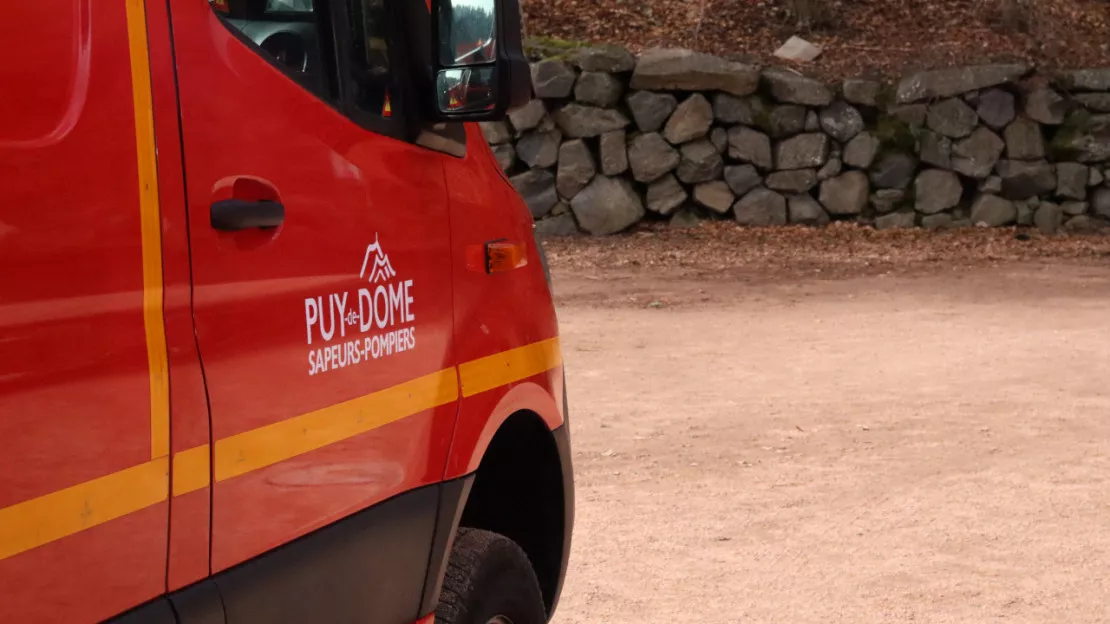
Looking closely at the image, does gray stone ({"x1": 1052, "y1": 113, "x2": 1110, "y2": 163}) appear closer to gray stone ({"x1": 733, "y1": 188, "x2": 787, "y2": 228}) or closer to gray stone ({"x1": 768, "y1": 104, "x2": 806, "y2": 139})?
gray stone ({"x1": 768, "y1": 104, "x2": 806, "y2": 139})

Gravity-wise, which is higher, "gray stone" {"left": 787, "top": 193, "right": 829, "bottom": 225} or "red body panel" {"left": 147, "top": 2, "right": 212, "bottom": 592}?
"red body panel" {"left": 147, "top": 2, "right": 212, "bottom": 592}

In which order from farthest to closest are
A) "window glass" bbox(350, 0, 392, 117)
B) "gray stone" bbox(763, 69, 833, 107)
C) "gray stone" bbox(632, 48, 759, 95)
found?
"gray stone" bbox(763, 69, 833, 107) → "gray stone" bbox(632, 48, 759, 95) → "window glass" bbox(350, 0, 392, 117)

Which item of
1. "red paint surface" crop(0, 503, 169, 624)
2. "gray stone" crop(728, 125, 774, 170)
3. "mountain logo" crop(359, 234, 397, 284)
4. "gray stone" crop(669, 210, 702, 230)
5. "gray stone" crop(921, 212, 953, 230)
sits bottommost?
"gray stone" crop(921, 212, 953, 230)

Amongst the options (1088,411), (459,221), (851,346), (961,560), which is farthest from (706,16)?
(459,221)

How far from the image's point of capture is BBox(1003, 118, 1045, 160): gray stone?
Result: 49.5 feet

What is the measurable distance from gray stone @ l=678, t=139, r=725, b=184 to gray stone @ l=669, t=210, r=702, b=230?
40 centimetres

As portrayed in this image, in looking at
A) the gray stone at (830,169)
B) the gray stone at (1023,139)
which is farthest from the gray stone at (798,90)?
the gray stone at (1023,139)

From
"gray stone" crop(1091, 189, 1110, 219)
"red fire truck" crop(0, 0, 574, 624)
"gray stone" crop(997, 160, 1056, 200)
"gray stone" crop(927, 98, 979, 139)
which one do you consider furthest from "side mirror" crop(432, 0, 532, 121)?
"gray stone" crop(1091, 189, 1110, 219)

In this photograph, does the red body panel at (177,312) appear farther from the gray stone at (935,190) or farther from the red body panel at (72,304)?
the gray stone at (935,190)

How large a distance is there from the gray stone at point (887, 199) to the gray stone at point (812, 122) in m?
0.98

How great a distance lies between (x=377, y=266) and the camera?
2602 mm

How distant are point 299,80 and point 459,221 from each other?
59 cm

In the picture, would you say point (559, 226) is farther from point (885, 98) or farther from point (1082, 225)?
point (1082, 225)

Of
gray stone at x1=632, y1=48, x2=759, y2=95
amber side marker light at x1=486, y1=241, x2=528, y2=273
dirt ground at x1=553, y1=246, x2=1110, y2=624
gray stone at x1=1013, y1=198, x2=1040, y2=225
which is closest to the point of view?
amber side marker light at x1=486, y1=241, x2=528, y2=273
